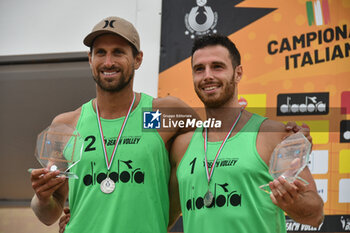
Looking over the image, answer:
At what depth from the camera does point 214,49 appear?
2201 millimetres

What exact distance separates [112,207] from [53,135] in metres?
0.37

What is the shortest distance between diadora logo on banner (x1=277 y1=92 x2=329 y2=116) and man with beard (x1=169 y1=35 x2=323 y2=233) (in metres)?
0.97

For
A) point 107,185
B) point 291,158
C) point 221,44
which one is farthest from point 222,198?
point 221,44

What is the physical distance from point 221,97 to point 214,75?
9cm

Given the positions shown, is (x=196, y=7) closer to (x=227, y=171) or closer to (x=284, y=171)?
(x=227, y=171)

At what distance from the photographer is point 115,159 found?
2.21m

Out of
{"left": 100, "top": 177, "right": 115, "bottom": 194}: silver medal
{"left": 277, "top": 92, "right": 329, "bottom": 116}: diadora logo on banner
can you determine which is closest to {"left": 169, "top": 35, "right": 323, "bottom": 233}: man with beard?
{"left": 100, "top": 177, "right": 115, "bottom": 194}: silver medal

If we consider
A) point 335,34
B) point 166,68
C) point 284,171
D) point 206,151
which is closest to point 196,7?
point 166,68

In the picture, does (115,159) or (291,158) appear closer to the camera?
(291,158)

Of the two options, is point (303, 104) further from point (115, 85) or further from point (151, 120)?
point (115, 85)

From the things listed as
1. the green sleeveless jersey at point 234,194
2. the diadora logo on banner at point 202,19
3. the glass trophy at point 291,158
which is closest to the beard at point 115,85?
the green sleeveless jersey at point 234,194

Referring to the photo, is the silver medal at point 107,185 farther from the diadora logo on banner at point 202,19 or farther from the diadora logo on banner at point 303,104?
the diadora logo on banner at point 202,19

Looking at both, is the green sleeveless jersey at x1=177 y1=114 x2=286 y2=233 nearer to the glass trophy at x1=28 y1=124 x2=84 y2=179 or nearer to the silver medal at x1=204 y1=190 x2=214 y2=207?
the silver medal at x1=204 y1=190 x2=214 y2=207

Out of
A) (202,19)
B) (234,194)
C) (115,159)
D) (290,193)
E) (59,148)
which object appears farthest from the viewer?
(202,19)
